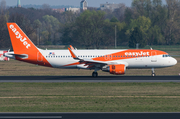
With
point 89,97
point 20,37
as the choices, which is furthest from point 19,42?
point 89,97

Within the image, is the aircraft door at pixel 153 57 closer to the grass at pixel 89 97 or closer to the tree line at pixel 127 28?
the grass at pixel 89 97

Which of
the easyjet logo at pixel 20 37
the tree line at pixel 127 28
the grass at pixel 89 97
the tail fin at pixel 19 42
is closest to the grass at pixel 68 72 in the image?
the tail fin at pixel 19 42

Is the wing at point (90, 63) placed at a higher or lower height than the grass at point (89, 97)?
higher

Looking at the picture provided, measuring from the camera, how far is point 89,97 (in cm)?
2427

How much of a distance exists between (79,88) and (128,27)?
11169 centimetres

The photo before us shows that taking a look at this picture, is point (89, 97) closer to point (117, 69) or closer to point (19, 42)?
point (117, 69)

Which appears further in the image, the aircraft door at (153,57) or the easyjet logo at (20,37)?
the easyjet logo at (20,37)

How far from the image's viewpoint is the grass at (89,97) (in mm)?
19734

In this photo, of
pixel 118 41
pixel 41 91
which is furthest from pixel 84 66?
pixel 118 41

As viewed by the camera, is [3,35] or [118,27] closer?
[3,35]

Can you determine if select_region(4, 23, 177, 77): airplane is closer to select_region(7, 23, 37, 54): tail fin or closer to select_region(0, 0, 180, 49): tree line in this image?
select_region(7, 23, 37, 54): tail fin

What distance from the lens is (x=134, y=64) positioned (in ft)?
132

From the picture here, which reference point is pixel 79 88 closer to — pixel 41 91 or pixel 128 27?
pixel 41 91

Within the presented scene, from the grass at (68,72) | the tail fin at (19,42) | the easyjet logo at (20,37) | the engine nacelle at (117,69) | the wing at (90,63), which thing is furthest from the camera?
the grass at (68,72)
